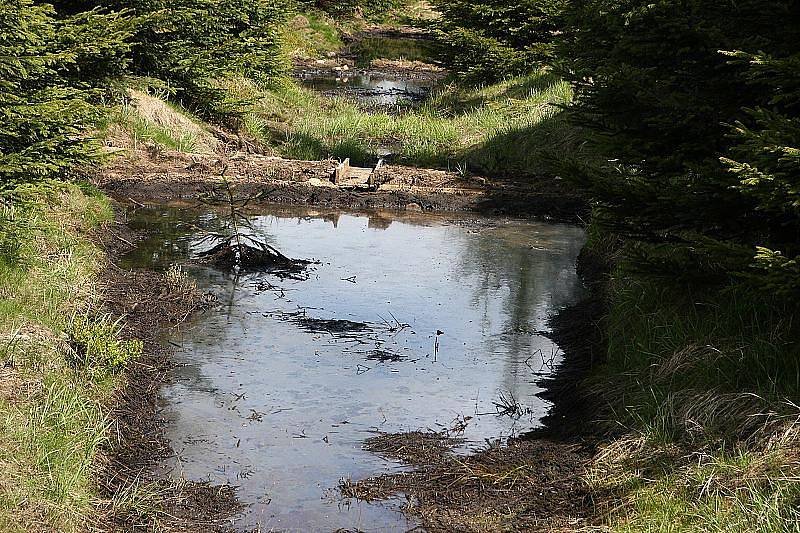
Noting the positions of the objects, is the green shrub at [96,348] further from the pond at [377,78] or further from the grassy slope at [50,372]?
the pond at [377,78]

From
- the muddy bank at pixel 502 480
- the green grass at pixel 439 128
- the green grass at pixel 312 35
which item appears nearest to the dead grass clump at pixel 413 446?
the muddy bank at pixel 502 480

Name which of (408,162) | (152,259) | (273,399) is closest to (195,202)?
(152,259)

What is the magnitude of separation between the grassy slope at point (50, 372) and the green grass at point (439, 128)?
9.74 m

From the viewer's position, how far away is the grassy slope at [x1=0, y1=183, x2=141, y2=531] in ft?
18.0

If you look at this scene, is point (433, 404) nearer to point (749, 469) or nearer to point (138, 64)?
point (749, 469)

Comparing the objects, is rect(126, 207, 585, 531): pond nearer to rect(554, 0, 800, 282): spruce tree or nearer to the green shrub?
the green shrub

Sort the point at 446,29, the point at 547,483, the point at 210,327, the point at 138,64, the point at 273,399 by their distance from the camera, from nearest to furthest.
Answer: the point at 547,483, the point at 273,399, the point at 210,327, the point at 138,64, the point at 446,29

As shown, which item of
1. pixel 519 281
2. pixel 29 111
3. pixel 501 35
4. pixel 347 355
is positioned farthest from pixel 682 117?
pixel 501 35

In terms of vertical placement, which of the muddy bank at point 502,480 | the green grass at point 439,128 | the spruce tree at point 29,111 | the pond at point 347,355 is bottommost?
the green grass at point 439,128

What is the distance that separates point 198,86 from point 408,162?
426 centimetres

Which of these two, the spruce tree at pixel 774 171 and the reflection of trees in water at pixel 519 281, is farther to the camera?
the reflection of trees in water at pixel 519 281

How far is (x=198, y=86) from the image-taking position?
65.2ft

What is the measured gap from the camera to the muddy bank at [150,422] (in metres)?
5.96

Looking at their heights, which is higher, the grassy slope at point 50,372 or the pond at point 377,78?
the grassy slope at point 50,372
